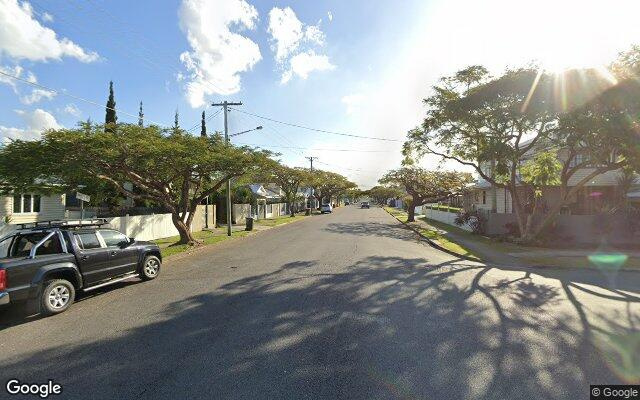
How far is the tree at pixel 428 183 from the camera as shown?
31.4 metres

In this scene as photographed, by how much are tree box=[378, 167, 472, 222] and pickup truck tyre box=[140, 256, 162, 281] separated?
25.4 meters

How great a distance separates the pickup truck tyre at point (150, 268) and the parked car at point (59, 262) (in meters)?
0.30

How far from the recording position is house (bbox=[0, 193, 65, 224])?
20.0m

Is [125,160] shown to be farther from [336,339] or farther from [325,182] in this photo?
[325,182]

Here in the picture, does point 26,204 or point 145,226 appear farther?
point 26,204

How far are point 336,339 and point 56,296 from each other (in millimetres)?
5515

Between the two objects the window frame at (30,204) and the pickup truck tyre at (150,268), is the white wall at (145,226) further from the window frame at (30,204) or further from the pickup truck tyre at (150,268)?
the window frame at (30,204)

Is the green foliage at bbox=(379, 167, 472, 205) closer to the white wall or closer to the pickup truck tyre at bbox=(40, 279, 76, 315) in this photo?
the white wall

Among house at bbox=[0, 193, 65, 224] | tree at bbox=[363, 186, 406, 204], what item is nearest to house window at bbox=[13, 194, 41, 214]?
house at bbox=[0, 193, 65, 224]

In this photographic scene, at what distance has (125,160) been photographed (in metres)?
13.1

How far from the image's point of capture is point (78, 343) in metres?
5.00

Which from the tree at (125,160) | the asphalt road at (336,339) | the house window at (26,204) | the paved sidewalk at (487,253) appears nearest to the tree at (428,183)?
the paved sidewalk at (487,253)

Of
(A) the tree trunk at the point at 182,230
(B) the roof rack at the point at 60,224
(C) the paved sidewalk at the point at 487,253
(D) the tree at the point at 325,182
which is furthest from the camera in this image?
(D) the tree at the point at 325,182

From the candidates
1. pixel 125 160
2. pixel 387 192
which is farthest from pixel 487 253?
pixel 387 192
